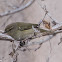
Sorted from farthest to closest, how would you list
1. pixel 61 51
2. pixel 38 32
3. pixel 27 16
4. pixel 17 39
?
1. pixel 27 16
2. pixel 61 51
3. pixel 17 39
4. pixel 38 32

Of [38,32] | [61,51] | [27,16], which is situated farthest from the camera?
[27,16]

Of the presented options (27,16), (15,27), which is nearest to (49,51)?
(27,16)

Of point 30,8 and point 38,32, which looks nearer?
point 38,32

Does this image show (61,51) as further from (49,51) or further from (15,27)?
(15,27)

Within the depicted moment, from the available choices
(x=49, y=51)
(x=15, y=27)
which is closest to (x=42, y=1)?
(x=49, y=51)

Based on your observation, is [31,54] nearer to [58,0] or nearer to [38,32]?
[58,0]

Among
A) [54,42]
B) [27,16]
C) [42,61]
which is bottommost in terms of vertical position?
[42,61]

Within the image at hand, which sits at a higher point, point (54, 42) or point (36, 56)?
point (54, 42)

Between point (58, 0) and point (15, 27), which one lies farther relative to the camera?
point (58, 0)

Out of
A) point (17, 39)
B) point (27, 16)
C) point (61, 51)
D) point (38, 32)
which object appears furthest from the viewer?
point (27, 16)
